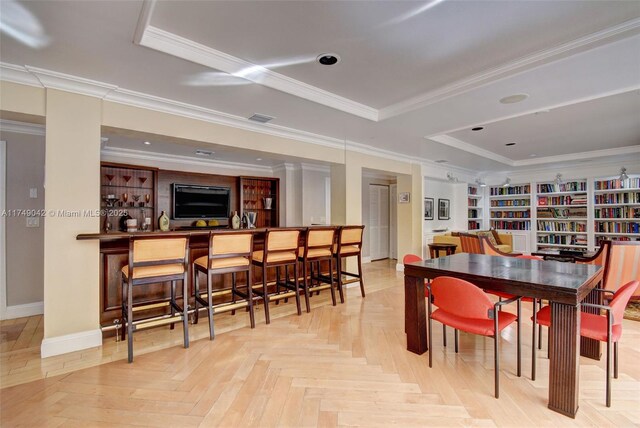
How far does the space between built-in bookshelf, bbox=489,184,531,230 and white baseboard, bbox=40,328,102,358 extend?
9282 millimetres

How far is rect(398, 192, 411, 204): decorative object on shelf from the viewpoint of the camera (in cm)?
652

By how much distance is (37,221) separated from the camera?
12.8 feet

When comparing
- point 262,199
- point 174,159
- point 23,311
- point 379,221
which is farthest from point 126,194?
point 379,221

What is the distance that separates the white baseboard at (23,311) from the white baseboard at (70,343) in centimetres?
164

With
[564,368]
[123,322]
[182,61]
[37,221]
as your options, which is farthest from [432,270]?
[37,221]

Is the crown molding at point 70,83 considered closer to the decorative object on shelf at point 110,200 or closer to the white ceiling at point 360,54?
the white ceiling at point 360,54

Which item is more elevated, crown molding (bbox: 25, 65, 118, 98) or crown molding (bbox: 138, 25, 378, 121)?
crown molding (bbox: 138, 25, 378, 121)

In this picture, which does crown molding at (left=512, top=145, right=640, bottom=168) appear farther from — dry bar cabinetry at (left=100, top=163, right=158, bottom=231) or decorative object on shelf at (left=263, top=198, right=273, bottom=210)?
dry bar cabinetry at (left=100, top=163, right=158, bottom=231)

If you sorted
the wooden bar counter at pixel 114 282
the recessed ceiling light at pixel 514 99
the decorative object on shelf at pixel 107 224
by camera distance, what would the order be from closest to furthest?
the wooden bar counter at pixel 114 282, the recessed ceiling light at pixel 514 99, the decorative object on shelf at pixel 107 224

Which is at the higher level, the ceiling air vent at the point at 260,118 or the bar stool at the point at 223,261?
the ceiling air vent at the point at 260,118

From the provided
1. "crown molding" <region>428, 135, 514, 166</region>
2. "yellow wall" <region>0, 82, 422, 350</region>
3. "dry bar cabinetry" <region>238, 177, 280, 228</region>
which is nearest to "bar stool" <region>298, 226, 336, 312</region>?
"yellow wall" <region>0, 82, 422, 350</region>

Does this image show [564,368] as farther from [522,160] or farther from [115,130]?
[522,160]

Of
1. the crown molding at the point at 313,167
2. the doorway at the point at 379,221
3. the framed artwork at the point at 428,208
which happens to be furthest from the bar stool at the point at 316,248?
the framed artwork at the point at 428,208

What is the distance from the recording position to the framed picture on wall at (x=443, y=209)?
798 cm
